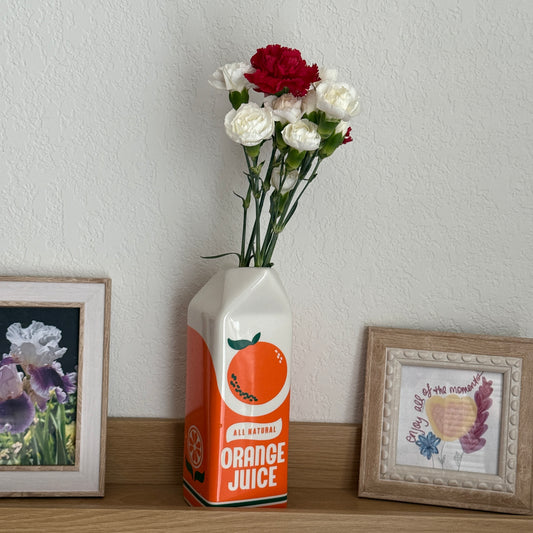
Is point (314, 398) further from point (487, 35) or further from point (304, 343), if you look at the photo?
point (487, 35)

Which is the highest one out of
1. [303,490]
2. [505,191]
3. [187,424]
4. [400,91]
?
[400,91]

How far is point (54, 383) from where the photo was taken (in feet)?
3.09

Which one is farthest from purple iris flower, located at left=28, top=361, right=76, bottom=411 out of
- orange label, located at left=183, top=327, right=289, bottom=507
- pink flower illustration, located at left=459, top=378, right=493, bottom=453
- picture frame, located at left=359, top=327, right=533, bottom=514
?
pink flower illustration, located at left=459, top=378, right=493, bottom=453

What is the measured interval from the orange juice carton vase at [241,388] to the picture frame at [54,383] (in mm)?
151

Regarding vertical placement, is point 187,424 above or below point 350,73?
below

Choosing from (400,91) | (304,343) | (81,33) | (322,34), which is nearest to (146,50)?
(81,33)

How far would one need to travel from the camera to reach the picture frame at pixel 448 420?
95cm

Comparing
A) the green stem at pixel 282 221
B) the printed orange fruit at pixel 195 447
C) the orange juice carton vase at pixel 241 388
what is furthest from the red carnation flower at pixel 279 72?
the printed orange fruit at pixel 195 447

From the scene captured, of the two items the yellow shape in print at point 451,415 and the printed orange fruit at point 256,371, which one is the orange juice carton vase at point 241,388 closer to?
the printed orange fruit at point 256,371

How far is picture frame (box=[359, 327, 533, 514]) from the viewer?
0.95 m

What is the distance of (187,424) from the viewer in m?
0.95

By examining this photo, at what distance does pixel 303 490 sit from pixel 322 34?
0.71m

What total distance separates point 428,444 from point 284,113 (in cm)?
54

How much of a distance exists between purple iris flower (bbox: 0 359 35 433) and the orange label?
25cm
